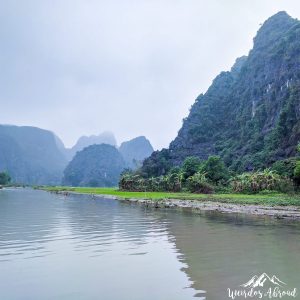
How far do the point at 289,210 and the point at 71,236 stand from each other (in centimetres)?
2312

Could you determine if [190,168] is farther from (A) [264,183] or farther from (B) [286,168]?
(A) [264,183]

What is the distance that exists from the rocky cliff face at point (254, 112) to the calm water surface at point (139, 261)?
7976cm

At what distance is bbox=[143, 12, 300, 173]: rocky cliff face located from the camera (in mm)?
103312

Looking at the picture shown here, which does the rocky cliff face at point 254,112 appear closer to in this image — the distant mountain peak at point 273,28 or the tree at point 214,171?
the distant mountain peak at point 273,28

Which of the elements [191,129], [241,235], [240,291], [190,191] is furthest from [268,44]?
[240,291]

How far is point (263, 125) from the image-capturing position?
12675cm

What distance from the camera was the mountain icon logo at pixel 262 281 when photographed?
10.6 meters

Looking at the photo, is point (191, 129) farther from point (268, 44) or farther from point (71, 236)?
point (71, 236)

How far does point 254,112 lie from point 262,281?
13047 cm

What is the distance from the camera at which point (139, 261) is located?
552 inches

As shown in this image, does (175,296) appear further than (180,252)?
No

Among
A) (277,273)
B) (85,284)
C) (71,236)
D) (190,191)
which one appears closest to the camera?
(85,284)

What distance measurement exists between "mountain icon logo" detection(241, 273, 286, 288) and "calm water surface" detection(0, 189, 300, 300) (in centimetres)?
22

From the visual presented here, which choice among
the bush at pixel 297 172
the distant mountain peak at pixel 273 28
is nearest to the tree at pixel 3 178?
the distant mountain peak at pixel 273 28
